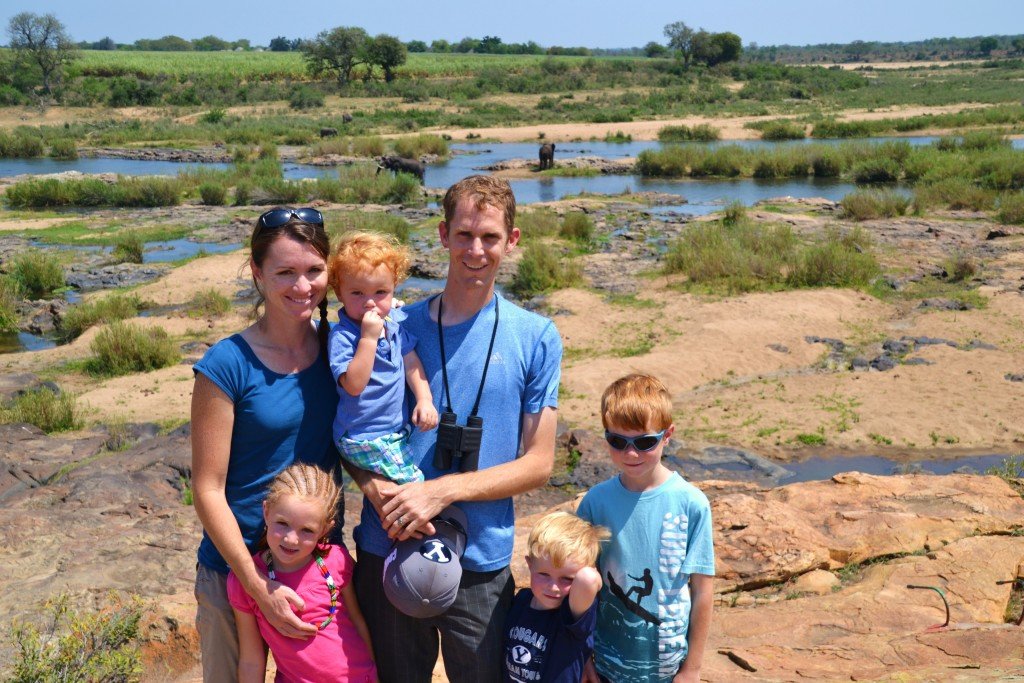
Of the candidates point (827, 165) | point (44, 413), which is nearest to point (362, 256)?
point (44, 413)

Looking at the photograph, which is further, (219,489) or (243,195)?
(243,195)

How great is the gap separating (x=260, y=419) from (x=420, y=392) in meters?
0.49

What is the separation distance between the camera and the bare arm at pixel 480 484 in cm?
263

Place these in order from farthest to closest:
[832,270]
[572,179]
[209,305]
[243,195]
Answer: [572,179] → [243,195] → [832,270] → [209,305]

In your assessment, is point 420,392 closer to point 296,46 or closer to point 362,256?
point 362,256

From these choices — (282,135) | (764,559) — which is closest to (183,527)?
(764,559)

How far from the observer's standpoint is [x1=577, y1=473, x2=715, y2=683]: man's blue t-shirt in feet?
9.26

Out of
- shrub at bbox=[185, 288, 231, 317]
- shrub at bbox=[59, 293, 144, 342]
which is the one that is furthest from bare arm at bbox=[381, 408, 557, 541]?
shrub at bbox=[185, 288, 231, 317]

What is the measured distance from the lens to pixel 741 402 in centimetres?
1038

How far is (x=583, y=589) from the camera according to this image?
267 cm

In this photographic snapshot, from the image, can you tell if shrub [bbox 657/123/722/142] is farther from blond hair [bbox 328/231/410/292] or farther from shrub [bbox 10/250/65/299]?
blond hair [bbox 328/231/410/292]

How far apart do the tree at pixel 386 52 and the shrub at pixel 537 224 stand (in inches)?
2150

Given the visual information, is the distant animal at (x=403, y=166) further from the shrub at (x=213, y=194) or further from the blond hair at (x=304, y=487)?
the blond hair at (x=304, y=487)

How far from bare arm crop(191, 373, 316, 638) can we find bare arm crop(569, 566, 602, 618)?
841mm
